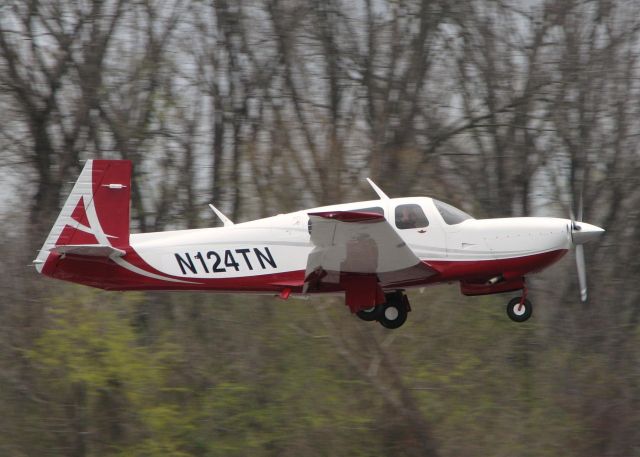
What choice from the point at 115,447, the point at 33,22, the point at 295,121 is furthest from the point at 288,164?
the point at 33,22

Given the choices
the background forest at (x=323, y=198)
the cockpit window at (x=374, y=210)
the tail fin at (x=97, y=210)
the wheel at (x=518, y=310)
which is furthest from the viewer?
the background forest at (x=323, y=198)

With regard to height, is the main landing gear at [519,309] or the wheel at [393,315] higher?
the main landing gear at [519,309]

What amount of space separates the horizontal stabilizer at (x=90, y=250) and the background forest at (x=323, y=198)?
4201mm

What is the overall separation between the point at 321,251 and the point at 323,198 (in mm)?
4818

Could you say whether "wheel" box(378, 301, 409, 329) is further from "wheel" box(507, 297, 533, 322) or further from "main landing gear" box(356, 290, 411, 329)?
"wheel" box(507, 297, 533, 322)

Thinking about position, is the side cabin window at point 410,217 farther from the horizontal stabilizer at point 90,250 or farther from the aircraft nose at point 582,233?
the horizontal stabilizer at point 90,250

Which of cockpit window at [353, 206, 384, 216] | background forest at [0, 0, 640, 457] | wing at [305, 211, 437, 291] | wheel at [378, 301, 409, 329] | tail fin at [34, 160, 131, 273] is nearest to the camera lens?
wing at [305, 211, 437, 291]

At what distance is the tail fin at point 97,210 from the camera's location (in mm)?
13328

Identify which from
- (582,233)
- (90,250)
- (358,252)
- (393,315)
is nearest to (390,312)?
(393,315)

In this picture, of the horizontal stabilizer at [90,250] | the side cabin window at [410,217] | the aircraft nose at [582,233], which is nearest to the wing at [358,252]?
the side cabin window at [410,217]

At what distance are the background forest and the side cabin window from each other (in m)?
4.20

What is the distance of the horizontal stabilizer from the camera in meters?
12.8

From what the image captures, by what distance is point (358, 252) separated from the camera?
12586 mm

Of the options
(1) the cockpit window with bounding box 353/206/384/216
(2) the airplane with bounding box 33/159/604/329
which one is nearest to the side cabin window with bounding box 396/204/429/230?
(2) the airplane with bounding box 33/159/604/329
